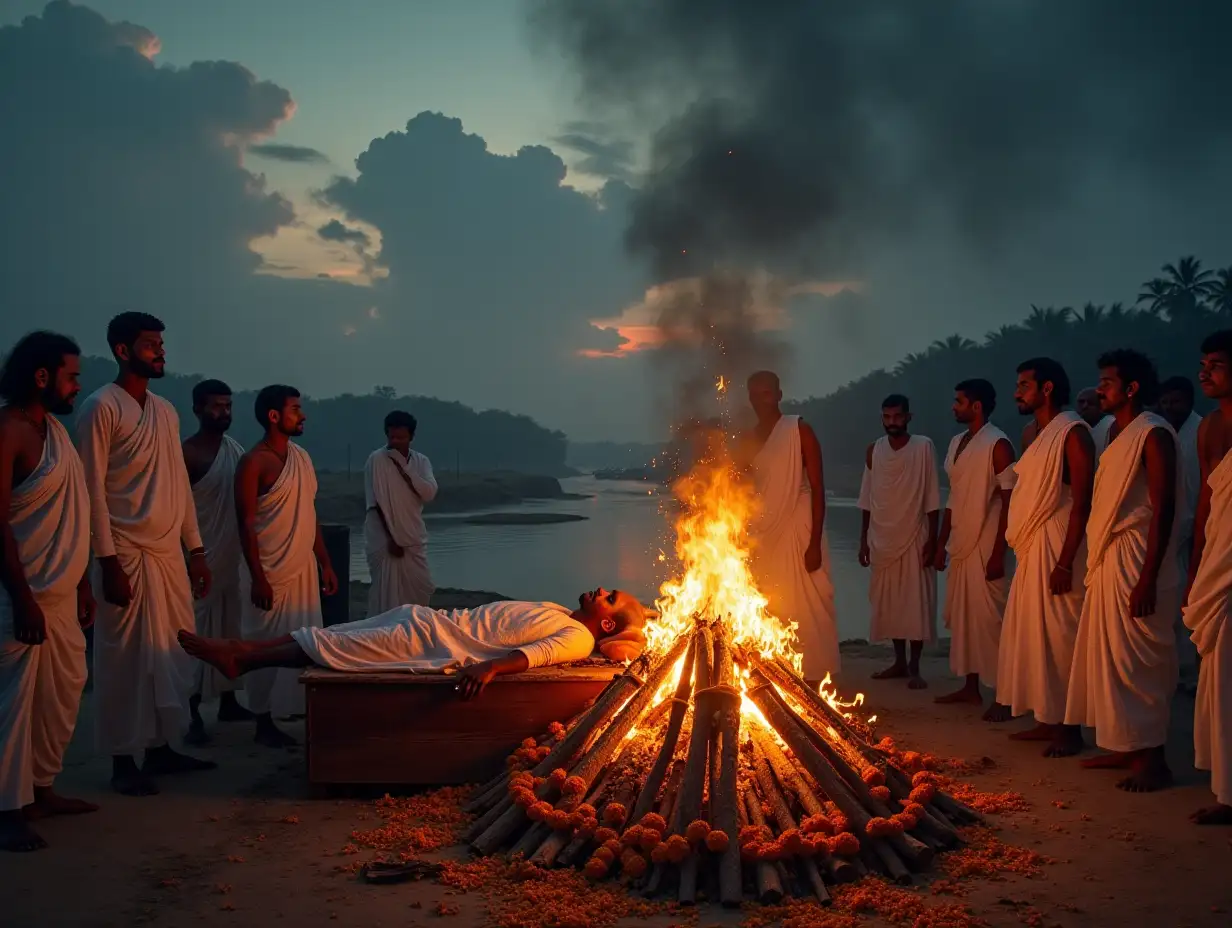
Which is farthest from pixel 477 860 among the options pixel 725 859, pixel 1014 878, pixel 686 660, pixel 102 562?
pixel 102 562

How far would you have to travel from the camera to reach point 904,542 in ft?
28.2

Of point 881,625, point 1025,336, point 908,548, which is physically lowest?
point 881,625

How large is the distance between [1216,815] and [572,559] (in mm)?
23851

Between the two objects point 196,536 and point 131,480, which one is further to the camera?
point 196,536

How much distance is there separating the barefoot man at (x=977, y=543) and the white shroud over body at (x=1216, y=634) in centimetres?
232

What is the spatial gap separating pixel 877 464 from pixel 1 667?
675cm

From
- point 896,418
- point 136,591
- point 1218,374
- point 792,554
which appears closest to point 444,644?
point 136,591

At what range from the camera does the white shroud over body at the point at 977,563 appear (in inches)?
296

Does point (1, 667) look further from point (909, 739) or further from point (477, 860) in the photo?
point (909, 739)

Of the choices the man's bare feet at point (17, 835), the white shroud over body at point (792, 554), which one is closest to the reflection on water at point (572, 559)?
the white shroud over body at point (792, 554)

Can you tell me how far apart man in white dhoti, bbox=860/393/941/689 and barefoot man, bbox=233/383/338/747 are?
15.6 ft

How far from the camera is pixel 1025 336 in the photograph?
5459cm

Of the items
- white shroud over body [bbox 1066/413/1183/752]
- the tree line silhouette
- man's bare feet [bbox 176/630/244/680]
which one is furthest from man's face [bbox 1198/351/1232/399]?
the tree line silhouette

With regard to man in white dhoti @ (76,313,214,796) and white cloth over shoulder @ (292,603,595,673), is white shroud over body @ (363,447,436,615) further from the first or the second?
man in white dhoti @ (76,313,214,796)
